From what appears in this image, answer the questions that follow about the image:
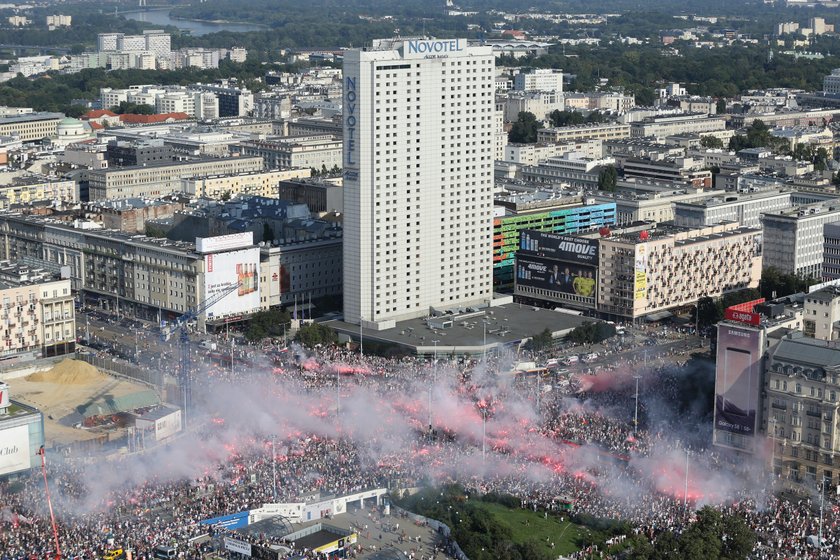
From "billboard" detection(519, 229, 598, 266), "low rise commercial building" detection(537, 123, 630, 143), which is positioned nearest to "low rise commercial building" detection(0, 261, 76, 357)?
"billboard" detection(519, 229, 598, 266)

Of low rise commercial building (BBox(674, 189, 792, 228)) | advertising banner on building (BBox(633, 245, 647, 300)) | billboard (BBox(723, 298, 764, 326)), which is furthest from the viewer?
low rise commercial building (BBox(674, 189, 792, 228))

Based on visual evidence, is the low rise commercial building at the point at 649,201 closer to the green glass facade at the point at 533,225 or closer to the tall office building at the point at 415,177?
the green glass facade at the point at 533,225

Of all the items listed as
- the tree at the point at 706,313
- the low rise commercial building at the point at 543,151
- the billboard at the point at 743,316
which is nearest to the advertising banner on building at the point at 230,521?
the billboard at the point at 743,316

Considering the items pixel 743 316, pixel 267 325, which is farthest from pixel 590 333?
pixel 743 316

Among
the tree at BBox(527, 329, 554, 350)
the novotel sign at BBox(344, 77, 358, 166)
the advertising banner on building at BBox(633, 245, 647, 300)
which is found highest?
the novotel sign at BBox(344, 77, 358, 166)

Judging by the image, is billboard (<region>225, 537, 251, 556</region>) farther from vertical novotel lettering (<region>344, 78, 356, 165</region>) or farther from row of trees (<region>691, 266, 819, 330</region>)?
row of trees (<region>691, 266, 819, 330</region>)

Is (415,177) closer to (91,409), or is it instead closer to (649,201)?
(91,409)
